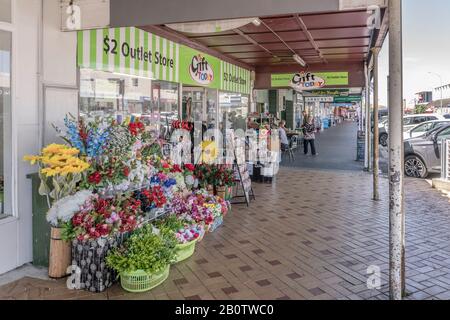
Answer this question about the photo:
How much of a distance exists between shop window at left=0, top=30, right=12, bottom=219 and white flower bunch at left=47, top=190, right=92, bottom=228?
0.68 metres

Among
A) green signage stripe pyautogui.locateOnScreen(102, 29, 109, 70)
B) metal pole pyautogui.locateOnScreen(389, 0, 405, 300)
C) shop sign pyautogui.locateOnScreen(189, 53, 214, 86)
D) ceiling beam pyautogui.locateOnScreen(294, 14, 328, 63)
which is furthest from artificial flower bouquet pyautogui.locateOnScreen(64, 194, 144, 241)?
shop sign pyautogui.locateOnScreen(189, 53, 214, 86)

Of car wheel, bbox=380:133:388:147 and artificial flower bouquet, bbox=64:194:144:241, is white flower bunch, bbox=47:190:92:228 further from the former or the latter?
car wheel, bbox=380:133:388:147

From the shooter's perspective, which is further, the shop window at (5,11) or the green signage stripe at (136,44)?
the green signage stripe at (136,44)

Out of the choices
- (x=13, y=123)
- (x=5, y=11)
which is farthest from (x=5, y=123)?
(x=5, y=11)

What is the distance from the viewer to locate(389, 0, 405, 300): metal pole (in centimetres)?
319

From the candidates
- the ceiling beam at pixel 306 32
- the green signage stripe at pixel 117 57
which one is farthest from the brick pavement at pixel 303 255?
the ceiling beam at pixel 306 32

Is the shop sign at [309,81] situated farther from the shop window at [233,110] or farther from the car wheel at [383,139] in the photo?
the car wheel at [383,139]

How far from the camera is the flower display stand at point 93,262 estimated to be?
138 inches

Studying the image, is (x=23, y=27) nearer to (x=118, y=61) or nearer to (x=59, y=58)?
(x=59, y=58)

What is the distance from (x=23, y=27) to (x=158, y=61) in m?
3.37

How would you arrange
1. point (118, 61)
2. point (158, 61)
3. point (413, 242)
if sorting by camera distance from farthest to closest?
1. point (158, 61)
2. point (118, 61)
3. point (413, 242)

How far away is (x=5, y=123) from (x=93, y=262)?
5.36 ft
